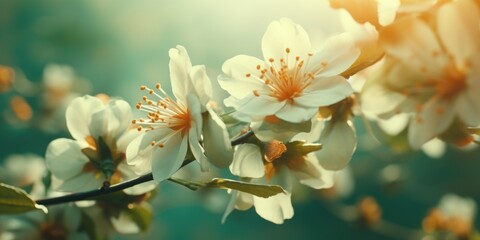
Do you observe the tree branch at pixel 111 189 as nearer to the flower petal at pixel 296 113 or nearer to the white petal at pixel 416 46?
the flower petal at pixel 296 113

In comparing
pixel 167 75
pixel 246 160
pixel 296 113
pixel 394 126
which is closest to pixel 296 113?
pixel 296 113

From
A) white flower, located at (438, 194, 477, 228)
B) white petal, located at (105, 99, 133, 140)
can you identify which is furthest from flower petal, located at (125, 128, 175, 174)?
white flower, located at (438, 194, 477, 228)

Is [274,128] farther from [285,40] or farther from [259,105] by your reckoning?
[285,40]

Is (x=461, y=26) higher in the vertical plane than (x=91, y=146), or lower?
higher

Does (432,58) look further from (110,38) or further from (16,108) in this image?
(110,38)

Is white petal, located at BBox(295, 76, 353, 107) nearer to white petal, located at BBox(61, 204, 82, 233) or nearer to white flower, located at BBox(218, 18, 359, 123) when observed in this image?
white flower, located at BBox(218, 18, 359, 123)

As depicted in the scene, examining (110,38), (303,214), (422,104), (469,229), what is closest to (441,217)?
(469,229)
